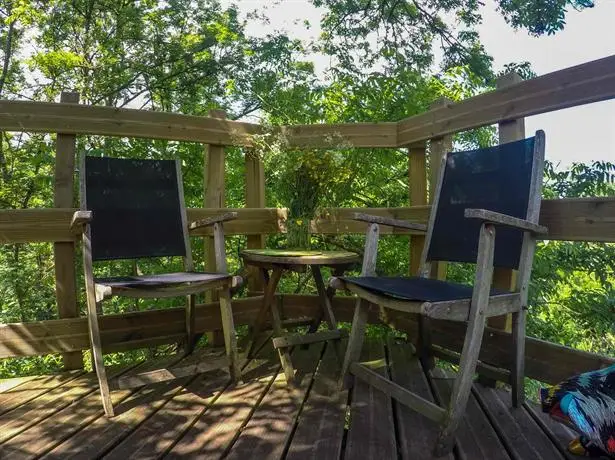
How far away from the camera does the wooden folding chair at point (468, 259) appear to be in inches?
55.6

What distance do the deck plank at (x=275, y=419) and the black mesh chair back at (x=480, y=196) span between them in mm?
827

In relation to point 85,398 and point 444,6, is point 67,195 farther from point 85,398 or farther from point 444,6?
point 444,6

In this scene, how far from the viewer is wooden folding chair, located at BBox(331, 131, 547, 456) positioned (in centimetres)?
141

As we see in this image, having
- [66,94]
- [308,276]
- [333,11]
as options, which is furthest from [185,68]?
[66,94]

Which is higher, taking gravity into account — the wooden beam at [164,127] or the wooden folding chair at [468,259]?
the wooden beam at [164,127]

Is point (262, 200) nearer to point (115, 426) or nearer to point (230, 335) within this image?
point (230, 335)

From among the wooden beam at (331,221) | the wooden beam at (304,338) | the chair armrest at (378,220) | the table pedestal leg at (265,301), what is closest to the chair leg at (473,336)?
the wooden beam at (331,221)

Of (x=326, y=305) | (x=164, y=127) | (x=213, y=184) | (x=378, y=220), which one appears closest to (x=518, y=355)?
(x=378, y=220)

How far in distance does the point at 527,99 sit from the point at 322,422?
1527mm

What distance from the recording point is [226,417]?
1.62 meters

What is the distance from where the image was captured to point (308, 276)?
380 cm

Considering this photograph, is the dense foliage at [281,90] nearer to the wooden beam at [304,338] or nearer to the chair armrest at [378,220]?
the chair armrest at [378,220]

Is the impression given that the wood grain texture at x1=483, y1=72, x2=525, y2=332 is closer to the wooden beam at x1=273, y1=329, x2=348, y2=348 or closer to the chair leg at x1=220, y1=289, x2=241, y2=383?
the wooden beam at x1=273, y1=329, x2=348, y2=348

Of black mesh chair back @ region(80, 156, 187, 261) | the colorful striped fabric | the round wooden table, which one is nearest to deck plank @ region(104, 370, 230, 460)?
the round wooden table
